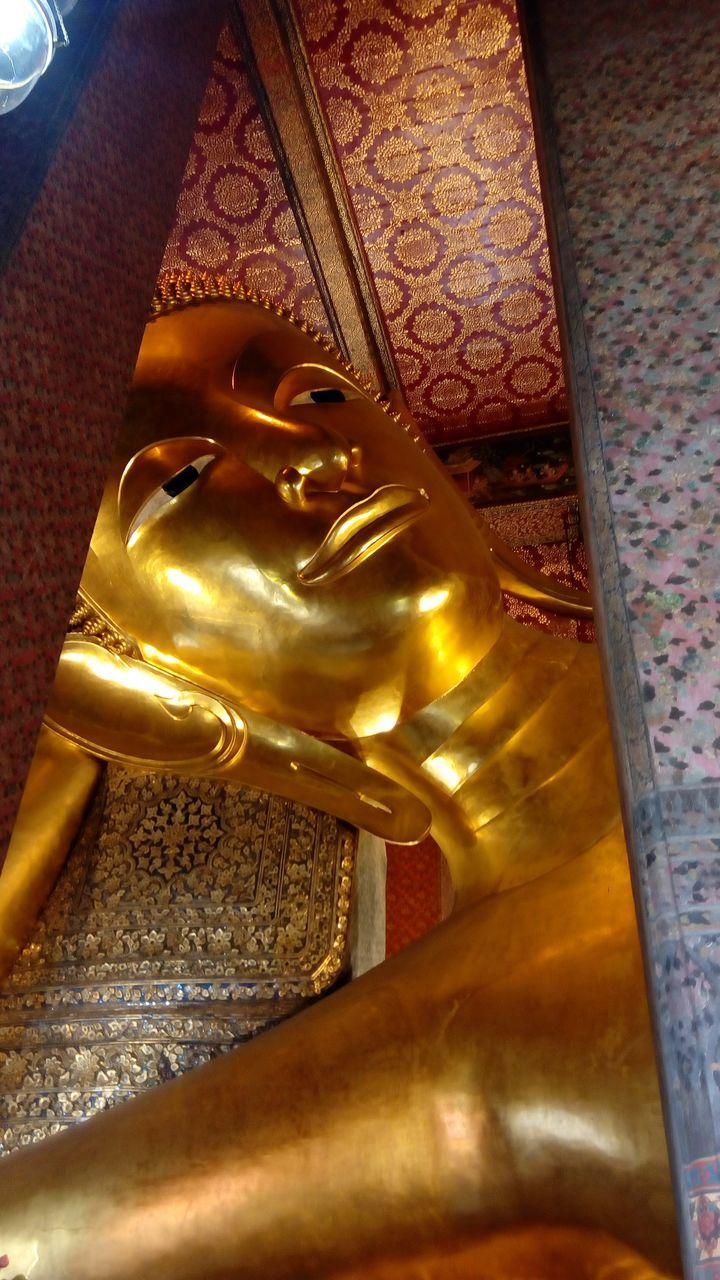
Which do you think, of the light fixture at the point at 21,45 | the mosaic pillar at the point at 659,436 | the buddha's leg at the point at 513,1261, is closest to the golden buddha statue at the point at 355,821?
the buddha's leg at the point at 513,1261

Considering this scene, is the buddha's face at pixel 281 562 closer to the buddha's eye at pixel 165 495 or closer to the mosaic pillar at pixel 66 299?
the buddha's eye at pixel 165 495

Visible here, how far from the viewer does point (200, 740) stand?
1.61 m

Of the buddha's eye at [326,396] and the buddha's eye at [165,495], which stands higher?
the buddha's eye at [326,396]

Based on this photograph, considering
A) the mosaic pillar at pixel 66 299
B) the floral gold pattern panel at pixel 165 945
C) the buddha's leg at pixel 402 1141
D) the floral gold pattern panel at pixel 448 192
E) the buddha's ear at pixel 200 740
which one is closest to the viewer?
the mosaic pillar at pixel 66 299

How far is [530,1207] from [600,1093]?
166 millimetres

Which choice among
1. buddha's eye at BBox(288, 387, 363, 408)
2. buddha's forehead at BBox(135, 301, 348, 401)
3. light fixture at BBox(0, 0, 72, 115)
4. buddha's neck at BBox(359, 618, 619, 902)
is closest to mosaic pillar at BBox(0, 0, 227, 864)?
light fixture at BBox(0, 0, 72, 115)

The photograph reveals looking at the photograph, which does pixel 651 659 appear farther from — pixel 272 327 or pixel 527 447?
pixel 527 447

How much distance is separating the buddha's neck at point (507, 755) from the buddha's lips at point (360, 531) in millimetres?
273

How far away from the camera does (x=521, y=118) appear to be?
224cm

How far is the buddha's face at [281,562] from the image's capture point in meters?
1.63

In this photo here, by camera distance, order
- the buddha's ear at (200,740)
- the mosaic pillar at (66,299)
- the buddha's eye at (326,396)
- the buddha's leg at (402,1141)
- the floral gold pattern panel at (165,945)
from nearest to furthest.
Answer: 1. the mosaic pillar at (66,299)
2. the buddha's leg at (402,1141)
3. the buddha's ear at (200,740)
4. the floral gold pattern panel at (165,945)
5. the buddha's eye at (326,396)

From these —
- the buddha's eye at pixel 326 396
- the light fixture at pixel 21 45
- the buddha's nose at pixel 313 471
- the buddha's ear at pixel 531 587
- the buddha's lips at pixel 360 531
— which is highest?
the buddha's eye at pixel 326 396

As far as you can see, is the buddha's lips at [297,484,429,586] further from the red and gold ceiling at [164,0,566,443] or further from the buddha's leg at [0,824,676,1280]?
the red and gold ceiling at [164,0,566,443]

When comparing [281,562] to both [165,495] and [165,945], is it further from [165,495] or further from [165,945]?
[165,945]
